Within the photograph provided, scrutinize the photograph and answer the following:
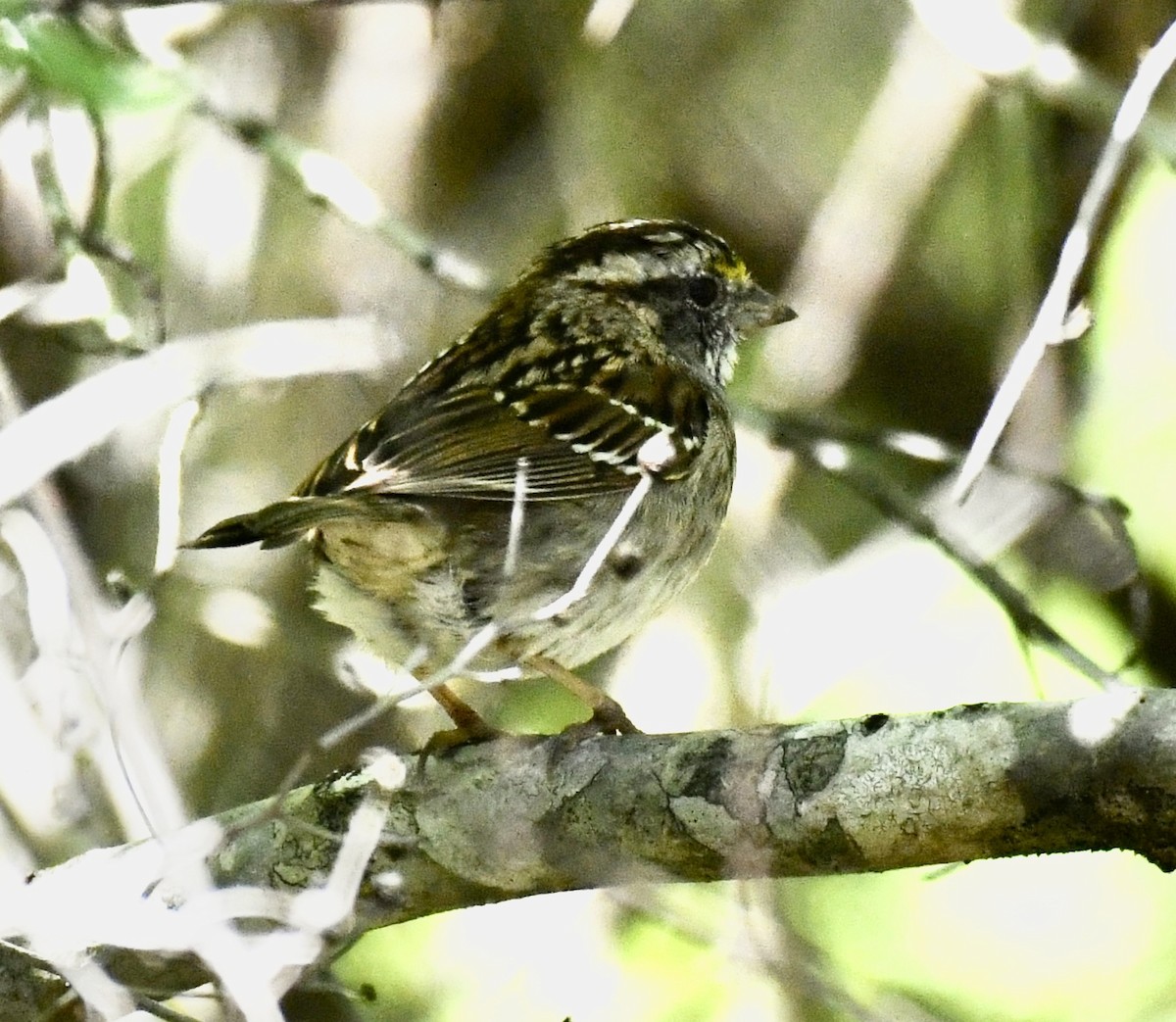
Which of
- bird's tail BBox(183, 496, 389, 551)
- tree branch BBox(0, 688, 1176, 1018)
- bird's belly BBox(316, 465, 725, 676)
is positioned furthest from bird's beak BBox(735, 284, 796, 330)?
tree branch BBox(0, 688, 1176, 1018)

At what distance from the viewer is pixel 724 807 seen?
2529 millimetres

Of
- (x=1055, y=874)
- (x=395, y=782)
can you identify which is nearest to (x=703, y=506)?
(x=395, y=782)

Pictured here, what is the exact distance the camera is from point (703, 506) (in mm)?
3750

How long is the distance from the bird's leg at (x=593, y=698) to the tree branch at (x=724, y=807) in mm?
322

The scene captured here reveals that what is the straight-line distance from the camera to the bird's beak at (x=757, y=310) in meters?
4.27

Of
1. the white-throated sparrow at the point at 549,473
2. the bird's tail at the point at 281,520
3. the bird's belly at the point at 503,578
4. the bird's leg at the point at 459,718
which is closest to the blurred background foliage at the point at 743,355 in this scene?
the white-throated sparrow at the point at 549,473

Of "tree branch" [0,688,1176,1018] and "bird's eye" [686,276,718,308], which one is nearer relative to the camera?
"tree branch" [0,688,1176,1018]

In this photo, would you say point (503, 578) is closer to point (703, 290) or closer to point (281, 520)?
point (281, 520)

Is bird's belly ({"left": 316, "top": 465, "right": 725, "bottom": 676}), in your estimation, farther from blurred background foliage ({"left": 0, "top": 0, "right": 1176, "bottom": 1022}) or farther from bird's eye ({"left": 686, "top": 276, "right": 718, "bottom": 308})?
bird's eye ({"left": 686, "top": 276, "right": 718, "bottom": 308})

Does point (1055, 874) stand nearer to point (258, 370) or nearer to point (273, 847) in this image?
point (273, 847)

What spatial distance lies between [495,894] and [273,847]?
0.43 metres

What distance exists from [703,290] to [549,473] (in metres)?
0.91

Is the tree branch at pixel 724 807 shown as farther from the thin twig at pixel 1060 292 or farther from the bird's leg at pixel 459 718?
the thin twig at pixel 1060 292

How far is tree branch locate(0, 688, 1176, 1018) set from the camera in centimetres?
223
